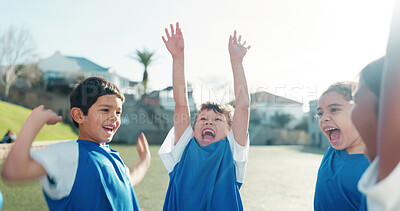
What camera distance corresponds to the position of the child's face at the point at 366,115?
1068 mm

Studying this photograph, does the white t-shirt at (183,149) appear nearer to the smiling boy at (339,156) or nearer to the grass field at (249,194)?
the smiling boy at (339,156)

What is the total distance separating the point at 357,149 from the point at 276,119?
49.7m

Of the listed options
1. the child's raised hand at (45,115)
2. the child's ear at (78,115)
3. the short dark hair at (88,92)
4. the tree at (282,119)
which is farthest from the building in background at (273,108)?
the child's raised hand at (45,115)

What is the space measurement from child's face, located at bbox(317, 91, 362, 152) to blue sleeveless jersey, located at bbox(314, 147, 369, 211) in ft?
0.32

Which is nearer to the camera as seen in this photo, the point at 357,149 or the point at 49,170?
the point at 49,170

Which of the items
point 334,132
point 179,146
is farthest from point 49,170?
point 334,132

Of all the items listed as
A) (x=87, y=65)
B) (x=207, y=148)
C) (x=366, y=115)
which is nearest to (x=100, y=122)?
(x=207, y=148)

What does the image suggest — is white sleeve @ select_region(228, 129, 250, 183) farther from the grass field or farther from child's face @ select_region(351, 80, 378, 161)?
the grass field

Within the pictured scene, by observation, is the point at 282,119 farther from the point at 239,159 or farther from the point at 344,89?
the point at 239,159

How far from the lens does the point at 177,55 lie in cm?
283

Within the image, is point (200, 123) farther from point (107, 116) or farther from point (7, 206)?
point (7, 206)

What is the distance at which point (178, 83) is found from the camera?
270cm

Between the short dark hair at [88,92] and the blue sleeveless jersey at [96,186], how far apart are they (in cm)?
29

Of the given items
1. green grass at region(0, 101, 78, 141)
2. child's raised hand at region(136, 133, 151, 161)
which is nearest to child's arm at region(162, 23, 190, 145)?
child's raised hand at region(136, 133, 151, 161)
